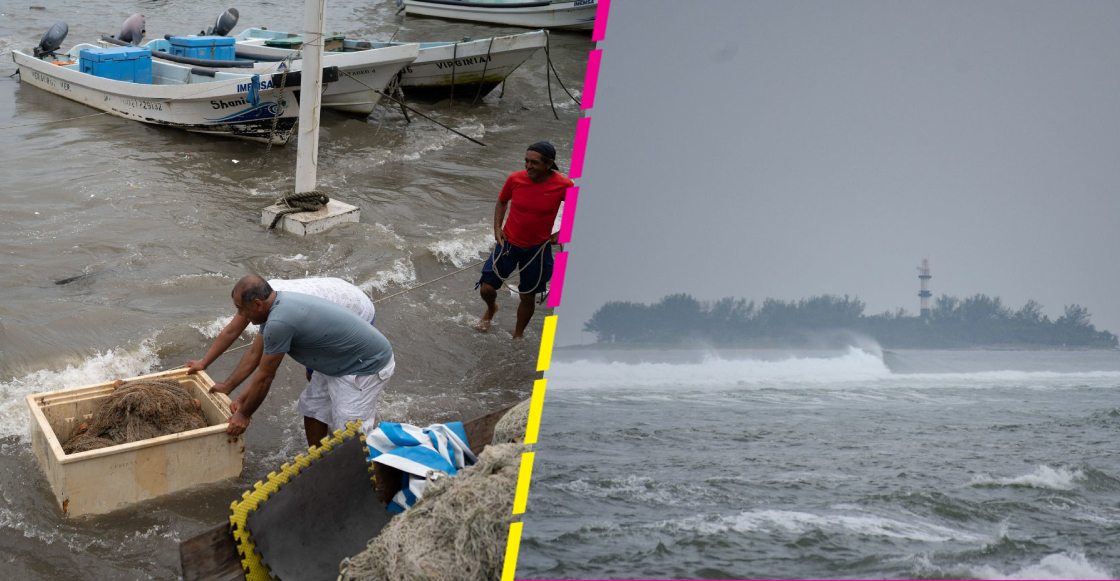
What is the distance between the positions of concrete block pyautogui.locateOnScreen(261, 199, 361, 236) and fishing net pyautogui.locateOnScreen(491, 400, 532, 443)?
522 centimetres

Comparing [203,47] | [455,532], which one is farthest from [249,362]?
[203,47]

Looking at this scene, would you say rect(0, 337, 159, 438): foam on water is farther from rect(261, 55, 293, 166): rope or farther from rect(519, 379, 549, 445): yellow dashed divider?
rect(261, 55, 293, 166): rope

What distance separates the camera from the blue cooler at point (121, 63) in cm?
1148

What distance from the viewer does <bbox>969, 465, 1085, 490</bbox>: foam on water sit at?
68.2 inches

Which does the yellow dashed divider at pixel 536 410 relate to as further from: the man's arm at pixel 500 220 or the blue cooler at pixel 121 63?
the blue cooler at pixel 121 63

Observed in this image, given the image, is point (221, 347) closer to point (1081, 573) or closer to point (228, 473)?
point (228, 473)

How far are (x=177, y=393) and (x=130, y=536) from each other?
68cm

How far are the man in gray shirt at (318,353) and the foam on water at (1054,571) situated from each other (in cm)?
269

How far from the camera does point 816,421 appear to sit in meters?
1.83

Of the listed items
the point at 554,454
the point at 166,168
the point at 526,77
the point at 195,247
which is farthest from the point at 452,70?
the point at 554,454

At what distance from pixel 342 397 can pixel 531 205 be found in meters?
1.91

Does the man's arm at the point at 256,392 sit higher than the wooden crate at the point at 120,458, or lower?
higher

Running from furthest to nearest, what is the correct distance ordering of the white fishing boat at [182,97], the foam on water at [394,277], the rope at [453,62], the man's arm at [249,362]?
the rope at [453,62]
the white fishing boat at [182,97]
the foam on water at [394,277]
the man's arm at [249,362]

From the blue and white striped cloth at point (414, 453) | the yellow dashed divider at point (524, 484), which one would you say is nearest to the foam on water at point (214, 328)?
the blue and white striped cloth at point (414, 453)
